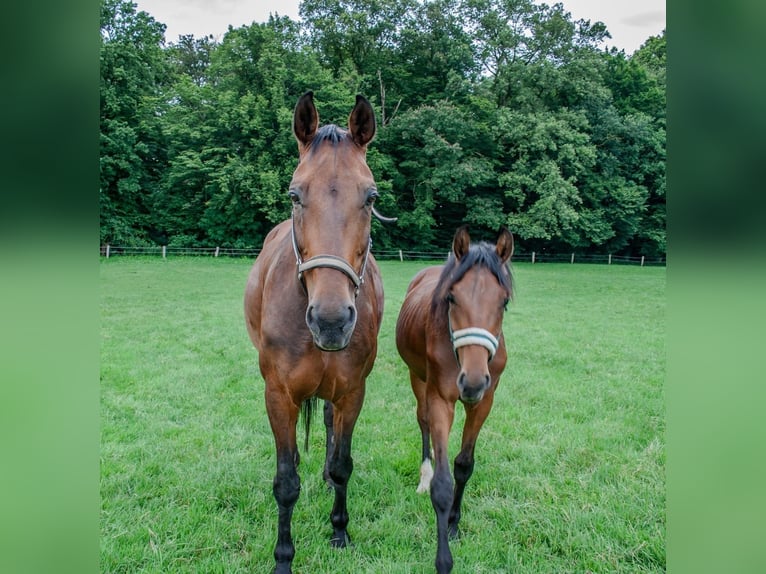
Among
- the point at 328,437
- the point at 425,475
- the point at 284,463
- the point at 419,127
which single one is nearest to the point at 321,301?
the point at 284,463

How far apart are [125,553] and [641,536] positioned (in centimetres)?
321

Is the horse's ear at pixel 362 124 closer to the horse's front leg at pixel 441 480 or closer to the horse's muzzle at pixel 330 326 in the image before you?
the horse's muzzle at pixel 330 326

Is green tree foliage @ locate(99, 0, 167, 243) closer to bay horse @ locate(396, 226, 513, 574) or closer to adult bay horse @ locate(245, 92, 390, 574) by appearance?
adult bay horse @ locate(245, 92, 390, 574)

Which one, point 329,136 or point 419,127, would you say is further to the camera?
point 419,127

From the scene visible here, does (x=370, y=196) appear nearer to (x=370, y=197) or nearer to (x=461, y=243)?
(x=370, y=197)

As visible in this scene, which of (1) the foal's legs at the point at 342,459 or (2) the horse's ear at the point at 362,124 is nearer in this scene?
(2) the horse's ear at the point at 362,124

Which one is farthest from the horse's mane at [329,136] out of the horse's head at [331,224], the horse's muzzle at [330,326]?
the horse's muzzle at [330,326]

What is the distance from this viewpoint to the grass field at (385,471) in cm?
268

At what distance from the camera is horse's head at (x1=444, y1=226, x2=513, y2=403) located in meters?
2.38

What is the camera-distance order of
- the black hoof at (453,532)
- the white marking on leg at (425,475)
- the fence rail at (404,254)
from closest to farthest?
the black hoof at (453,532)
the white marking on leg at (425,475)
the fence rail at (404,254)

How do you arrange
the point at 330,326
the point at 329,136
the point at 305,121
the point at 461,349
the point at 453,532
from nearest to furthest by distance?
1. the point at 330,326
2. the point at 329,136
3. the point at 305,121
4. the point at 461,349
5. the point at 453,532

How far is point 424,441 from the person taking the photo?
12.1 ft

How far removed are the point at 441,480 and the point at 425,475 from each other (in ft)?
3.12

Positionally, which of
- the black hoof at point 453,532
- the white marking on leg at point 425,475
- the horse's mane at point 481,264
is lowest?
the black hoof at point 453,532
